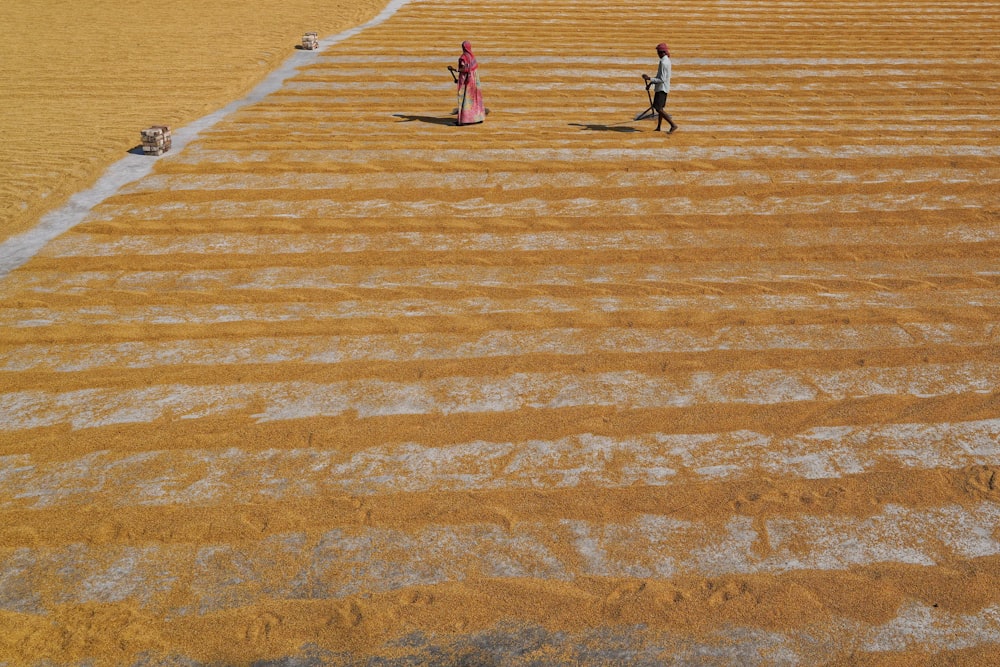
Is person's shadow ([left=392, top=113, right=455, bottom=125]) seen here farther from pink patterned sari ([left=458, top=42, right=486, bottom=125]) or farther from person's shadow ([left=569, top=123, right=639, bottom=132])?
person's shadow ([left=569, top=123, right=639, bottom=132])

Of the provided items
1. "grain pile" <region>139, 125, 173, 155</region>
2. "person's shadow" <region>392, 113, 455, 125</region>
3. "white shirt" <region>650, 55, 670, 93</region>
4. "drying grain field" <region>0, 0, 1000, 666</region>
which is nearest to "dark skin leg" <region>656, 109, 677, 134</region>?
"drying grain field" <region>0, 0, 1000, 666</region>

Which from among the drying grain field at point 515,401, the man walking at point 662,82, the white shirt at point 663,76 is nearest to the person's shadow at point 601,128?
the drying grain field at point 515,401

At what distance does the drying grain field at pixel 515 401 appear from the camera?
14.1ft

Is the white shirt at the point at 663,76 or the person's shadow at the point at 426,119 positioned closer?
the white shirt at the point at 663,76

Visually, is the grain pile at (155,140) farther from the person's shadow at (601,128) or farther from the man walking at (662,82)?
the man walking at (662,82)

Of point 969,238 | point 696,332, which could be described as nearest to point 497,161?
point 696,332

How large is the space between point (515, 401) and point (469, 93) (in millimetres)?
7006

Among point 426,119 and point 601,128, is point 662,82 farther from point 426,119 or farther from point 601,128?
point 426,119

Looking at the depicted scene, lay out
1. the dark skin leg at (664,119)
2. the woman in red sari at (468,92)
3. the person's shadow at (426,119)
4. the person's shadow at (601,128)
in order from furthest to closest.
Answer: the person's shadow at (426,119) < the person's shadow at (601,128) < the woman in red sari at (468,92) < the dark skin leg at (664,119)

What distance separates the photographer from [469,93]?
11898 millimetres

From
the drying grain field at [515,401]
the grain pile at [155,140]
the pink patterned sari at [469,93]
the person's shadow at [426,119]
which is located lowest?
the drying grain field at [515,401]

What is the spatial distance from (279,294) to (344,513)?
Answer: 330cm

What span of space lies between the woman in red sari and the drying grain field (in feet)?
1.32

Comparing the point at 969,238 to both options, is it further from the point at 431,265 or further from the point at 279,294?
the point at 279,294
